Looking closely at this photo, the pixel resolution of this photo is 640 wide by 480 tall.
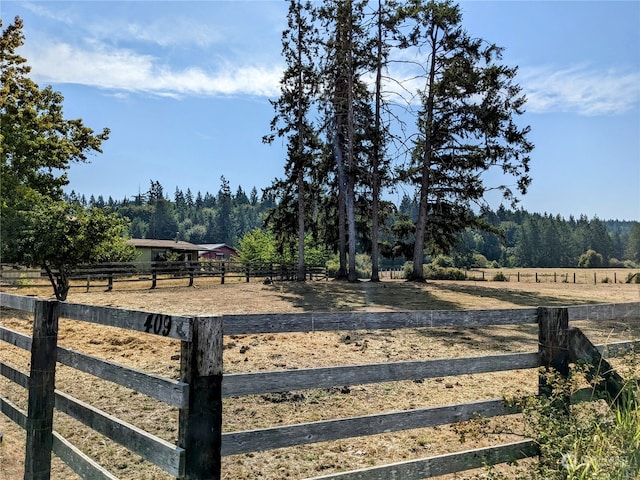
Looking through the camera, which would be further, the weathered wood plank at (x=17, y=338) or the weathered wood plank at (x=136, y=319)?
the weathered wood plank at (x=17, y=338)

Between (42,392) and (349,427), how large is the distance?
267 centimetres

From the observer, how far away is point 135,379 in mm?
2848

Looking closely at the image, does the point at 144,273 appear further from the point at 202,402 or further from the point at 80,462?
the point at 202,402

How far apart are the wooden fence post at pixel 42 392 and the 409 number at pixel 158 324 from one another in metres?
1.54

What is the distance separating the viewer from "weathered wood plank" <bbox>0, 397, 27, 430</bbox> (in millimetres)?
3973

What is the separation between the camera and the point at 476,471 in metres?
4.27

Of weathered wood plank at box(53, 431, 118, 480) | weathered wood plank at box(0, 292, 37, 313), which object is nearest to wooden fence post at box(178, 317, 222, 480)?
weathered wood plank at box(53, 431, 118, 480)

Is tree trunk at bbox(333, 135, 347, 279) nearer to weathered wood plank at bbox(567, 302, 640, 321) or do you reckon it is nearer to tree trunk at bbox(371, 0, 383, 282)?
tree trunk at bbox(371, 0, 383, 282)

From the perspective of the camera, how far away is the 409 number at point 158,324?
8.35ft

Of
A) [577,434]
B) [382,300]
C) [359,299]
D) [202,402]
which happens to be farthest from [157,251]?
[577,434]

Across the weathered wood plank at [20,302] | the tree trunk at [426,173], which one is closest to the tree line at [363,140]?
the tree trunk at [426,173]

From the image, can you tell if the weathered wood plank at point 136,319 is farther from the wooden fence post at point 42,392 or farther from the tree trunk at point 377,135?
the tree trunk at point 377,135

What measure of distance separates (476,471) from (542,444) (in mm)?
1535

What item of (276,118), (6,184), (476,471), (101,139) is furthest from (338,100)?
(476,471)
